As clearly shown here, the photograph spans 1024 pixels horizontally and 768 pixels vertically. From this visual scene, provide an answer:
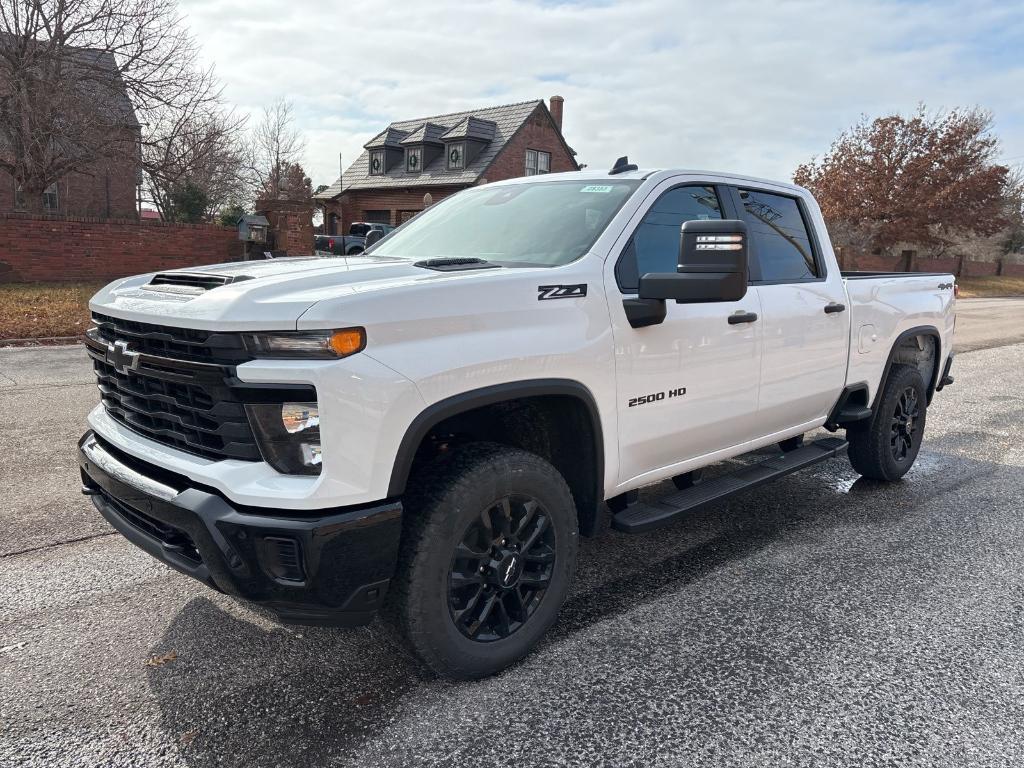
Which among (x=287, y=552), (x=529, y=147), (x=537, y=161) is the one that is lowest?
(x=287, y=552)

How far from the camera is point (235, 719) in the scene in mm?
2562

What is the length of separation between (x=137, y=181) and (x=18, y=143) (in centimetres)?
362

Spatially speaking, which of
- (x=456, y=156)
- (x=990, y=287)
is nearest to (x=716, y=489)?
(x=456, y=156)

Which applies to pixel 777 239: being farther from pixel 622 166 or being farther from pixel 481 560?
pixel 481 560

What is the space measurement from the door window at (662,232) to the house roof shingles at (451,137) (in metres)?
33.1

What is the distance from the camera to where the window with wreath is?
1531 inches

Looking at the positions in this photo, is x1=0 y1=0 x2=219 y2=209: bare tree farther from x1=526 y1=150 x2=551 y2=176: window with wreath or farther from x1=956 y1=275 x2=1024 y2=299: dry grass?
x1=956 y1=275 x2=1024 y2=299: dry grass

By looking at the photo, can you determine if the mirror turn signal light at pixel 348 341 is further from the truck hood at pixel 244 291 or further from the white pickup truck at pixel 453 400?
the truck hood at pixel 244 291

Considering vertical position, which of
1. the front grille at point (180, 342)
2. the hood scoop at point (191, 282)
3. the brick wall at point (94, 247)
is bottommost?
the front grille at point (180, 342)

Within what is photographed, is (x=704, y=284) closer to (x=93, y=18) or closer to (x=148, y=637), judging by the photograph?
(x=148, y=637)

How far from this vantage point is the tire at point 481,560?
8.44ft

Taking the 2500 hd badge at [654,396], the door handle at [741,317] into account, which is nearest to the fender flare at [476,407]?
the 2500 hd badge at [654,396]

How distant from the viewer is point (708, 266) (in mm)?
2898

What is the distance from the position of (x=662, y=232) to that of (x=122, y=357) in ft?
7.76
